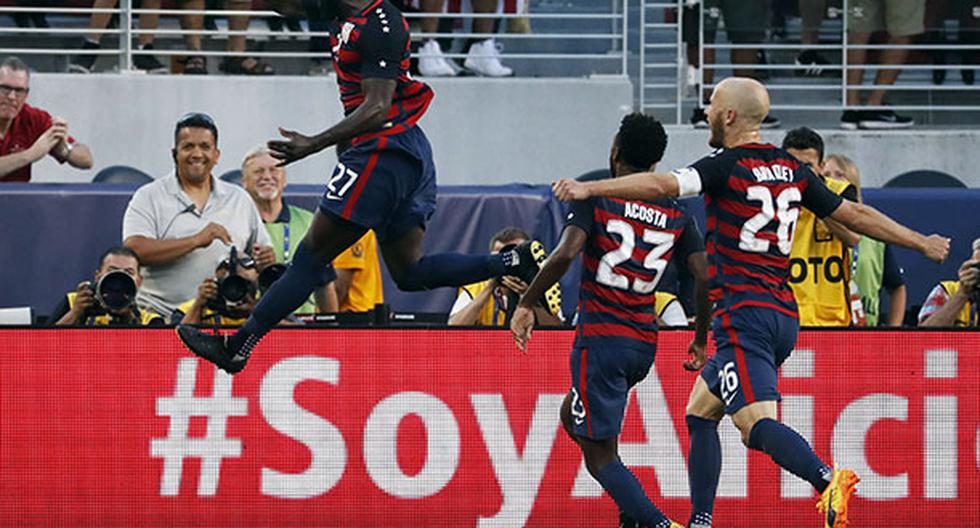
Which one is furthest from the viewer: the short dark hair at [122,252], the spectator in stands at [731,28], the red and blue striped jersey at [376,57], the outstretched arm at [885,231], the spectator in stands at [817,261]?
the spectator in stands at [731,28]

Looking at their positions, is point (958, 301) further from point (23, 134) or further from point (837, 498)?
point (23, 134)

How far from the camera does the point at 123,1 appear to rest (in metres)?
14.1

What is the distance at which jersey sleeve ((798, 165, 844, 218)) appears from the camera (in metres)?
8.26

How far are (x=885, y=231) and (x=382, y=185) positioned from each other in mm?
2202

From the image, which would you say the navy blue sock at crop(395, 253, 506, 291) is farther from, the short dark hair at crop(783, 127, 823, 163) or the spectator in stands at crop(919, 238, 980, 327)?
the spectator in stands at crop(919, 238, 980, 327)

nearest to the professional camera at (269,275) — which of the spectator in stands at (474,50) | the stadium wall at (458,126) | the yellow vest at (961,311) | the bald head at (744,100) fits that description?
the bald head at (744,100)

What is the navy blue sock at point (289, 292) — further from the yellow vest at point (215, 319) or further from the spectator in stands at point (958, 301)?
the spectator in stands at point (958, 301)

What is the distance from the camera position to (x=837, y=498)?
7582 millimetres

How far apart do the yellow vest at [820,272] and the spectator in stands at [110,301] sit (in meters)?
3.51

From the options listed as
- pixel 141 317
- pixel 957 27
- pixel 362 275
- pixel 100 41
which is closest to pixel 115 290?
pixel 141 317

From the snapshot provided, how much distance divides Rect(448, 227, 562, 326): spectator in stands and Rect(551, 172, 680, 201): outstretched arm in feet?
7.42

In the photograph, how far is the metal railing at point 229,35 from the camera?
13781 mm

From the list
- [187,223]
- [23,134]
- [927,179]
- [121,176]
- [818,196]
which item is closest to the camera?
[818,196]

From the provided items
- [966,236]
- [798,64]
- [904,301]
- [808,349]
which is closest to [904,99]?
[798,64]
